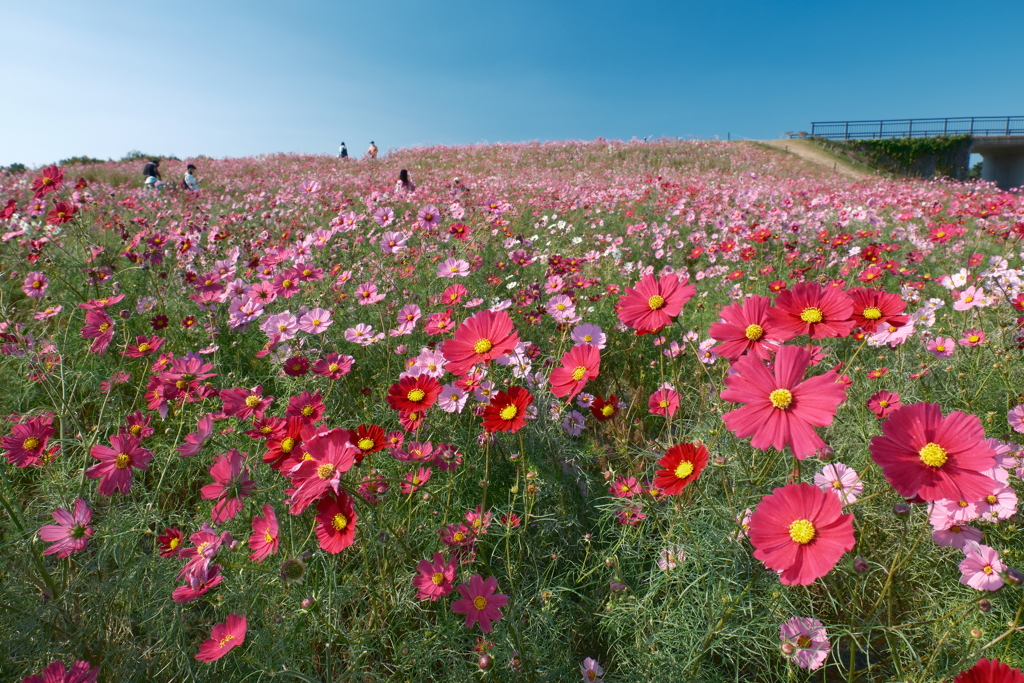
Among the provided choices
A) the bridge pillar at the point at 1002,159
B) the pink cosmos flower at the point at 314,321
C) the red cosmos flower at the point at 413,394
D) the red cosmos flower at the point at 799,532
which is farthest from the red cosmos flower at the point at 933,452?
the bridge pillar at the point at 1002,159

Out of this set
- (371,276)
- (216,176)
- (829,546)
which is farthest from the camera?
(216,176)

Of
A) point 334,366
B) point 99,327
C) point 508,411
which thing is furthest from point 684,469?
point 99,327

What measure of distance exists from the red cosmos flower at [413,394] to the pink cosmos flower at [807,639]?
2.82ft

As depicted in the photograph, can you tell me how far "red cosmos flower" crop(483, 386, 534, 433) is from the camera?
0.94m

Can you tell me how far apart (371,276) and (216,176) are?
11767 mm

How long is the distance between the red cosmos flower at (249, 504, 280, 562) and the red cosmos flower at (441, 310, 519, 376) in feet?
1.49

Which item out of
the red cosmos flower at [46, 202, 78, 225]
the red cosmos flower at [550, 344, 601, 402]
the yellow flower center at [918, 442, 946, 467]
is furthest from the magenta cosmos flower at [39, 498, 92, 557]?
the red cosmos flower at [46, 202, 78, 225]

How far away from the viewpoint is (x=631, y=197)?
678 cm

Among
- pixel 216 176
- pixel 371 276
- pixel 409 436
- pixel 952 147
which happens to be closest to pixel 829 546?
pixel 409 436

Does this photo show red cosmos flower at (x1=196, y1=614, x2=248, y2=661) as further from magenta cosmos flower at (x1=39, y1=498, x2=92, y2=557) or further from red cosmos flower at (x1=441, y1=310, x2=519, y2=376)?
red cosmos flower at (x1=441, y1=310, x2=519, y2=376)

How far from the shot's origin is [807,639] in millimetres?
913

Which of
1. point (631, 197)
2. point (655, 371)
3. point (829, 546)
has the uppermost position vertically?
point (631, 197)

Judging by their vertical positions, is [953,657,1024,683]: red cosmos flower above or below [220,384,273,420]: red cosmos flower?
below

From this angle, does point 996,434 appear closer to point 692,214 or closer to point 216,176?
point 692,214
